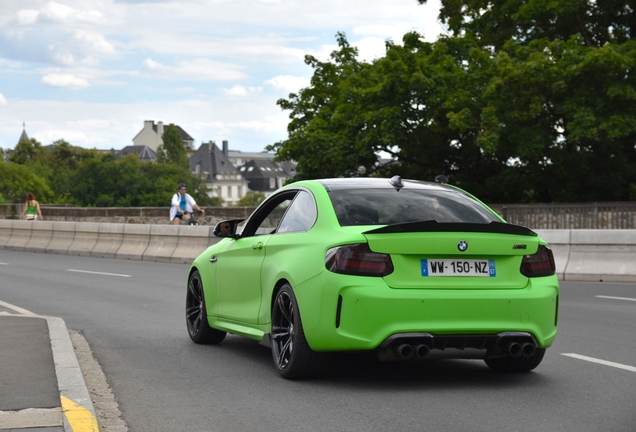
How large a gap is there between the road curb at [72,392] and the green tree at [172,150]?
17823 centimetres

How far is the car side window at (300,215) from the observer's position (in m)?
7.51

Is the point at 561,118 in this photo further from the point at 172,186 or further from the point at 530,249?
the point at 172,186

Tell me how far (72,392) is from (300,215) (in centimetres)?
219

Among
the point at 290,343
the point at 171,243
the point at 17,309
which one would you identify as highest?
the point at 290,343

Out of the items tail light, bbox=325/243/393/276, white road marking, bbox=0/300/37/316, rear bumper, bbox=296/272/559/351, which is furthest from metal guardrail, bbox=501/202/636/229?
tail light, bbox=325/243/393/276

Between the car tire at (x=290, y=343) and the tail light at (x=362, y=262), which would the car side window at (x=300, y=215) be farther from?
the tail light at (x=362, y=262)

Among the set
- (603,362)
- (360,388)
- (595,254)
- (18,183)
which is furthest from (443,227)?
(18,183)

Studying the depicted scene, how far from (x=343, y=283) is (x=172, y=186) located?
142m

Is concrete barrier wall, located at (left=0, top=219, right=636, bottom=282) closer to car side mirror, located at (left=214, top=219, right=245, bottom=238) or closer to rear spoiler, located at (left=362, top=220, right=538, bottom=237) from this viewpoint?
car side mirror, located at (left=214, top=219, right=245, bottom=238)

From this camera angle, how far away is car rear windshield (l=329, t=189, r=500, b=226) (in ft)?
24.0

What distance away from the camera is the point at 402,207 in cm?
746

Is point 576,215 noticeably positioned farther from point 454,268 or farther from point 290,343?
point 454,268

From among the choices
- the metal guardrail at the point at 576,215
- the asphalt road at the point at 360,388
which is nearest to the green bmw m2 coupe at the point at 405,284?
the asphalt road at the point at 360,388

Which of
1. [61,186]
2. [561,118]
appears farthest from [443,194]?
[61,186]
